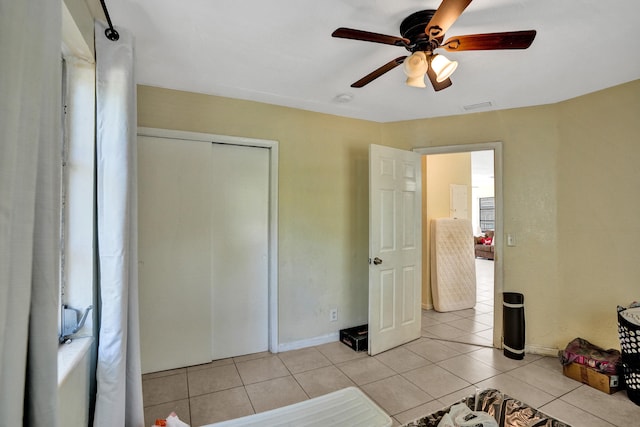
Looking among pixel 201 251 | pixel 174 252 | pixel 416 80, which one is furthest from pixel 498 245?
pixel 174 252

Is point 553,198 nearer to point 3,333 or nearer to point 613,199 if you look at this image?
point 613,199

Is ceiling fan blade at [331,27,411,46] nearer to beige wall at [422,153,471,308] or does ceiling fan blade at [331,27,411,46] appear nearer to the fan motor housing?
the fan motor housing

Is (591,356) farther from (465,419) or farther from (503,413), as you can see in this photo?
(465,419)

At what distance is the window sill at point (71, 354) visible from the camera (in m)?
1.14

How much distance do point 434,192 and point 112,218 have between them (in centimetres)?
410

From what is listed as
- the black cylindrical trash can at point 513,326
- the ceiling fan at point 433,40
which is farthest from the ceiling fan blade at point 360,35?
the black cylindrical trash can at point 513,326

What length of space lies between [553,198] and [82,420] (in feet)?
12.9

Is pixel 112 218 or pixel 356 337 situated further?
pixel 356 337

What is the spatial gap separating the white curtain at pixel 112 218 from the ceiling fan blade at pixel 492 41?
1715 millimetres

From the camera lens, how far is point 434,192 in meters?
4.47

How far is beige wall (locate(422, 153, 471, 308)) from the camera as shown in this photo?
4367 mm

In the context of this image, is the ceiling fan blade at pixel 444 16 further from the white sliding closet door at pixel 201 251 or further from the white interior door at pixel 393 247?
the white sliding closet door at pixel 201 251

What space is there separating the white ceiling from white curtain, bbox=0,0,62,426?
1.18 meters

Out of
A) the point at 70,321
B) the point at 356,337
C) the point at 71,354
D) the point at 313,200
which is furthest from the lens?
the point at 313,200
